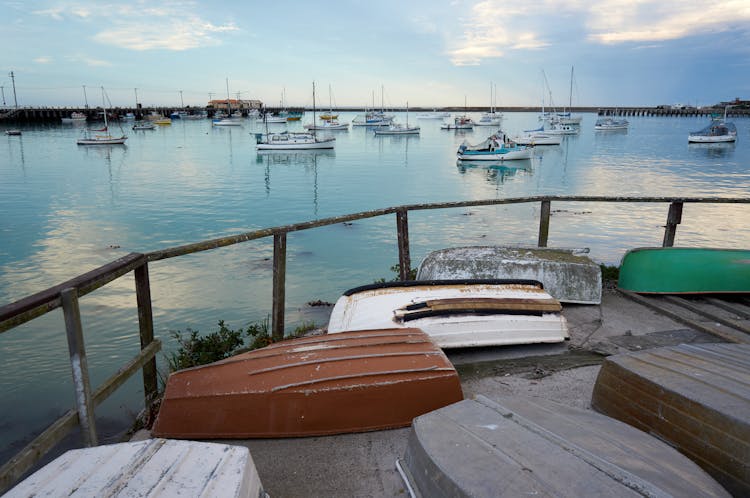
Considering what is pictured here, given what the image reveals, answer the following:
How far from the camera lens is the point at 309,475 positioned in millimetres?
3020

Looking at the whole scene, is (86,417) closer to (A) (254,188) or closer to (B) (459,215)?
(B) (459,215)

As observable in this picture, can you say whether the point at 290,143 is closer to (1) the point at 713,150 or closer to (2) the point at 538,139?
(2) the point at 538,139

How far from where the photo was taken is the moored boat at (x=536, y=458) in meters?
1.94

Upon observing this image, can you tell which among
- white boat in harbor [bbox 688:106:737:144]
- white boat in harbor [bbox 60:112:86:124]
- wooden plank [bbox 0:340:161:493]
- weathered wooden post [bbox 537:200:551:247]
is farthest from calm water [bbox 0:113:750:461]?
white boat in harbor [bbox 60:112:86:124]

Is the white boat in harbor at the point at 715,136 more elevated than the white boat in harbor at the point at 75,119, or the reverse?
the white boat in harbor at the point at 75,119

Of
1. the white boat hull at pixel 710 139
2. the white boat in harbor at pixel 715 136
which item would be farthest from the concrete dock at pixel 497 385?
the white boat in harbor at pixel 715 136

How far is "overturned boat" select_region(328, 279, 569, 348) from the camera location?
4.51 metres

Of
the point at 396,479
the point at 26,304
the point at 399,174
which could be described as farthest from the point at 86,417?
the point at 399,174

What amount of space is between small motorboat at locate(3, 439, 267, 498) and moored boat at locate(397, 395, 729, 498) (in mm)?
793

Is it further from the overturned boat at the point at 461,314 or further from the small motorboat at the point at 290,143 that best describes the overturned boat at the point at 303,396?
the small motorboat at the point at 290,143

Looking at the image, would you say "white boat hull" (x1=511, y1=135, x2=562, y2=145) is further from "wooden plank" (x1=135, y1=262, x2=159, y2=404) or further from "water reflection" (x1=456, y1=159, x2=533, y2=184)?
"wooden plank" (x1=135, y1=262, x2=159, y2=404)

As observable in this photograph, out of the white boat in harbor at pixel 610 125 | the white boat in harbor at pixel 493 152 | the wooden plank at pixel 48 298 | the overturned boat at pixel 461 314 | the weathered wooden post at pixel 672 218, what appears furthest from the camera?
the white boat in harbor at pixel 610 125

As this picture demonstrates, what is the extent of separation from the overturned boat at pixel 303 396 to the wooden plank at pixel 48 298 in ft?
2.64

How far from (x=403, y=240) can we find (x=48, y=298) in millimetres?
4098
